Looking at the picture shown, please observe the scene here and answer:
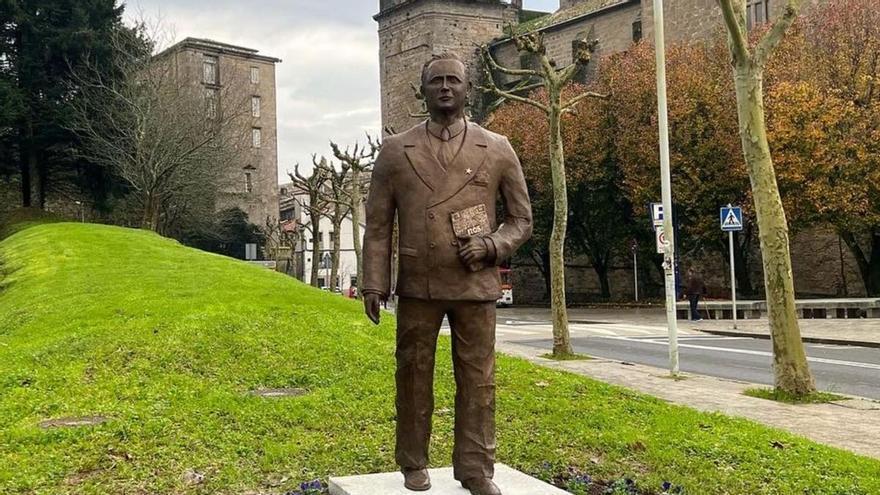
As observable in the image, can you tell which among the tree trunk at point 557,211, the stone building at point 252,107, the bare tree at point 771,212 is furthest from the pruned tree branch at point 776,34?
the stone building at point 252,107

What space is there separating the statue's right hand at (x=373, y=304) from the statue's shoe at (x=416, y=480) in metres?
0.93

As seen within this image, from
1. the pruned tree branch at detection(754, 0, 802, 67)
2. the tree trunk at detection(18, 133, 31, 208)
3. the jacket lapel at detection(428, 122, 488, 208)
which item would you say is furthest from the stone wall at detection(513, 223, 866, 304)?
the jacket lapel at detection(428, 122, 488, 208)

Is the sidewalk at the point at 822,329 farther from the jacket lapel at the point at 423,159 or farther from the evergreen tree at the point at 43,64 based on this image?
the evergreen tree at the point at 43,64

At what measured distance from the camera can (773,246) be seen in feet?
32.6

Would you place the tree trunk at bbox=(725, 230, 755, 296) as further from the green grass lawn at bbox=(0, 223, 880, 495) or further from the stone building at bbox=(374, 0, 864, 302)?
the green grass lawn at bbox=(0, 223, 880, 495)

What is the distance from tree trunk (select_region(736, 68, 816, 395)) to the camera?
9789mm

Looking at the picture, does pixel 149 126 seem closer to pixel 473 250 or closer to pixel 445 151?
pixel 445 151

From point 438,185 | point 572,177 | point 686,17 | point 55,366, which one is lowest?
point 55,366

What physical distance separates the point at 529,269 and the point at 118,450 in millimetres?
43445

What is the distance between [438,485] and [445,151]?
201cm

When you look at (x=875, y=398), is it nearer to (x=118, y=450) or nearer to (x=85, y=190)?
(x=118, y=450)

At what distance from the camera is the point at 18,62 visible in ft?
116

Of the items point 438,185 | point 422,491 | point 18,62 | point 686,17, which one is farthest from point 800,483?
point 686,17

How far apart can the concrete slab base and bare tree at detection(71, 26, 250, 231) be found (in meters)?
30.1
